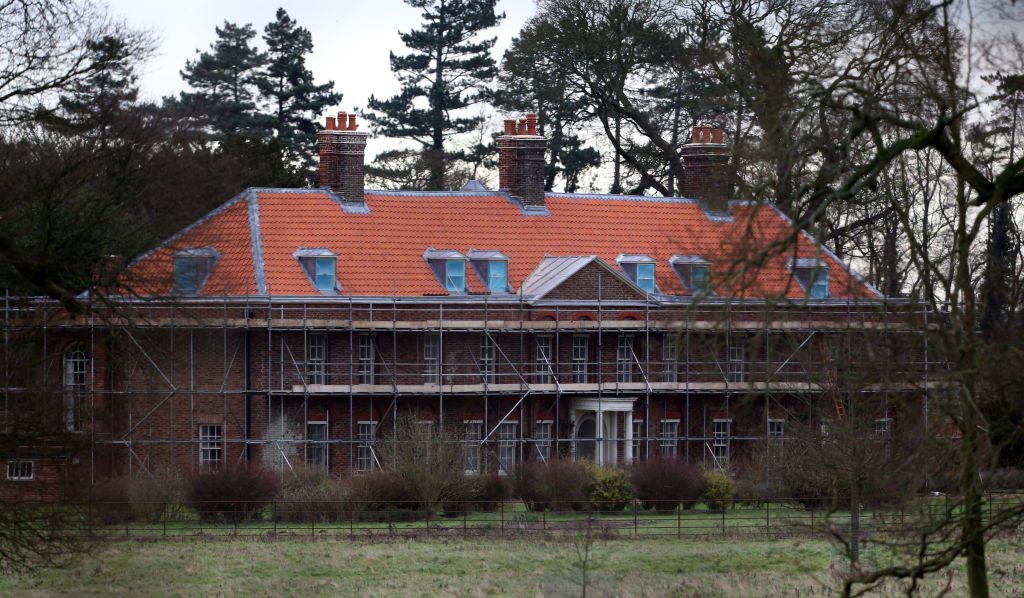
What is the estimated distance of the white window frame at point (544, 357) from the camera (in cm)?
4231

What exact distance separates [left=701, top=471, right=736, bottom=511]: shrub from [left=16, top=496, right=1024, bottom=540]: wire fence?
27 centimetres

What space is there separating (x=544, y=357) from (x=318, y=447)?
6623 mm

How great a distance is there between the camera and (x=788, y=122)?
451 inches

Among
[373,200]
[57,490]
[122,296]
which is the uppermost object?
[373,200]

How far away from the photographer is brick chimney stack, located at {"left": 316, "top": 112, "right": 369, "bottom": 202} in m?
43.4

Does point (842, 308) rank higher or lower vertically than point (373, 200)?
lower

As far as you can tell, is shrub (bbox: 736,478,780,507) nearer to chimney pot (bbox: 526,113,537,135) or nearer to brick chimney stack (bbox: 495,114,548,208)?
brick chimney stack (bbox: 495,114,548,208)

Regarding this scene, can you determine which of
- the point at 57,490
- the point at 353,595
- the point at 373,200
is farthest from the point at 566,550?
the point at 373,200

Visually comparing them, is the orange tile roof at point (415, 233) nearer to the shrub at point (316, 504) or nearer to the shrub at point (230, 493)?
the shrub at point (230, 493)

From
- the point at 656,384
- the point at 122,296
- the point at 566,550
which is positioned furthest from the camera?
the point at 656,384

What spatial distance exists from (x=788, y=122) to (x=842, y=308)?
32.9m

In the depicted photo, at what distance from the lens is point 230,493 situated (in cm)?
3362

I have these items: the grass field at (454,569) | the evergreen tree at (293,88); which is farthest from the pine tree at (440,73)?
the grass field at (454,569)

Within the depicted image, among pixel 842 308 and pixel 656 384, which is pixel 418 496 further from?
pixel 842 308
